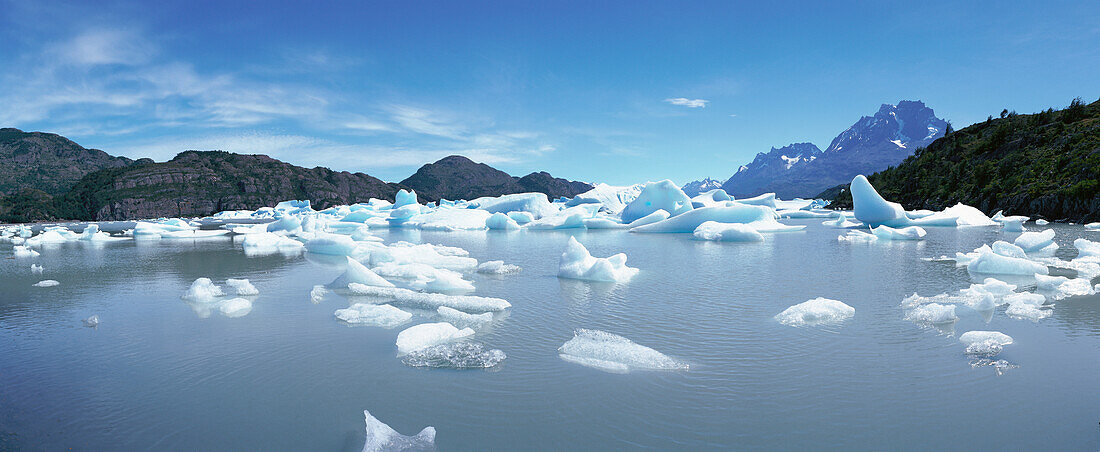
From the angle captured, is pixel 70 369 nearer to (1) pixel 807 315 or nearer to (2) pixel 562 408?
(2) pixel 562 408

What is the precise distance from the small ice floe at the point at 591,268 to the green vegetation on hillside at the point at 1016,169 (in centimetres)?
2519

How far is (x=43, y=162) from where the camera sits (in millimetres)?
120750

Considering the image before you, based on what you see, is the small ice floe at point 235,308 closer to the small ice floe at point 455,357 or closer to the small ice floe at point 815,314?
the small ice floe at point 455,357

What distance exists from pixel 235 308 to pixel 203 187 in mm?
101346

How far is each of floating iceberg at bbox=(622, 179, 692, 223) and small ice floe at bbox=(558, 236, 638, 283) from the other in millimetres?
17629

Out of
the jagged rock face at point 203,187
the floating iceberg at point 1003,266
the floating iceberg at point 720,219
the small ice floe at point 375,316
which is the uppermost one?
the jagged rock face at point 203,187

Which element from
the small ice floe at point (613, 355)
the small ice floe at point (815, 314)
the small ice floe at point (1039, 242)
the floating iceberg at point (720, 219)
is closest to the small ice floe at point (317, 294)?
the small ice floe at point (613, 355)

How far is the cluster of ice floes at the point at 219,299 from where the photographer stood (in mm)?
6523

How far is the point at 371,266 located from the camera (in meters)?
10.7

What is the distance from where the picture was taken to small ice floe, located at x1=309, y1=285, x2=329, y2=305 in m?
7.16

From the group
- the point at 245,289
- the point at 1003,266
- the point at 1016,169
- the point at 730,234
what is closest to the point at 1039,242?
the point at 1003,266

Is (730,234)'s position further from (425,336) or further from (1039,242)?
(425,336)

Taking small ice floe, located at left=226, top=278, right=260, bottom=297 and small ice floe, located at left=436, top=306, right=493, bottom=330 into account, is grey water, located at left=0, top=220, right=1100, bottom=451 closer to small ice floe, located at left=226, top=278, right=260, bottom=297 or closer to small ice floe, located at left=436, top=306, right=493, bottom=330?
small ice floe, located at left=436, top=306, right=493, bottom=330

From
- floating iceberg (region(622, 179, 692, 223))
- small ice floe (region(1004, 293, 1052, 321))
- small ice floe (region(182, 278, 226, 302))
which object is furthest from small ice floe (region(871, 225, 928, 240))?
small ice floe (region(182, 278, 226, 302))
